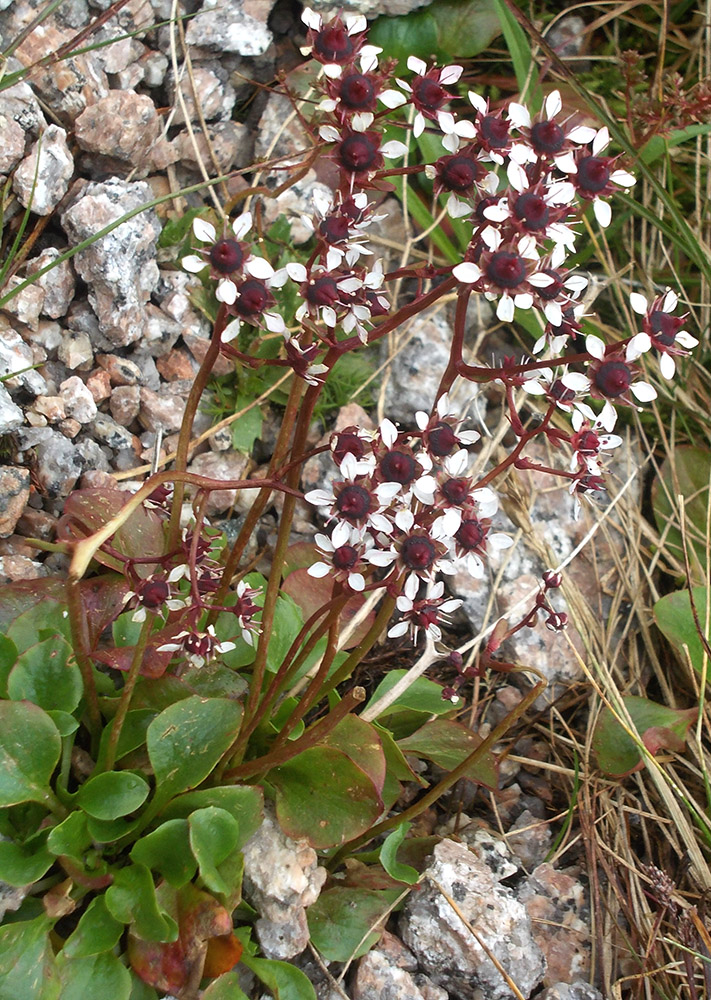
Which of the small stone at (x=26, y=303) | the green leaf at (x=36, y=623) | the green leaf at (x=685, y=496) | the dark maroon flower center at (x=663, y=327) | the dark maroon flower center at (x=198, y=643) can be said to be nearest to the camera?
the dark maroon flower center at (x=663, y=327)

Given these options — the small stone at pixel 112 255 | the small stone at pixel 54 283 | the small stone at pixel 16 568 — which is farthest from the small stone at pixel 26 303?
the small stone at pixel 16 568

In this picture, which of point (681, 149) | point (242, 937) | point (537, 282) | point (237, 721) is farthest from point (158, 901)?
point (681, 149)

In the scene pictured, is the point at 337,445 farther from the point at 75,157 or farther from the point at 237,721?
the point at 75,157

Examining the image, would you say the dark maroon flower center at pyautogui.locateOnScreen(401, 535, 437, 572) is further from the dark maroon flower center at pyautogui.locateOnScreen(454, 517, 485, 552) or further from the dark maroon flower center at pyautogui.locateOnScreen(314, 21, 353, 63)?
the dark maroon flower center at pyautogui.locateOnScreen(314, 21, 353, 63)

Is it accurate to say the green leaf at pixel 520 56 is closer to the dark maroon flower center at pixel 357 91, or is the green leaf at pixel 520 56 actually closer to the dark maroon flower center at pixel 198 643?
the dark maroon flower center at pixel 357 91

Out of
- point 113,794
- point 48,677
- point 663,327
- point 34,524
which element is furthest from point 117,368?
point 663,327
